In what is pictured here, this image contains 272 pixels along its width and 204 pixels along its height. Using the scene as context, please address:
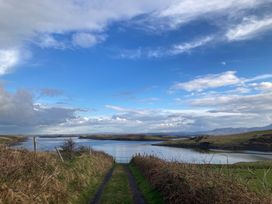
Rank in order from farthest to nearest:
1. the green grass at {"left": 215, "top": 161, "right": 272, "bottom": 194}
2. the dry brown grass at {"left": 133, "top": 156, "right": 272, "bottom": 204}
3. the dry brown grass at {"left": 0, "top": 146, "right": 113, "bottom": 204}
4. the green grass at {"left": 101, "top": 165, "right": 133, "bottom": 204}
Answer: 1. the green grass at {"left": 101, "top": 165, "right": 133, "bottom": 204}
2. the dry brown grass at {"left": 0, "top": 146, "right": 113, "bottom": 204}
3. the green grass at {"left": 215, "top": 161, "right": 272, "bottom": 194}
4. the dry brown grass at {"left": 133, "top": 156, "right": 272, "bottom": 204}

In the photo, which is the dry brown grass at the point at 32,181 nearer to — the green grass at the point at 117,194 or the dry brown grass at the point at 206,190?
the green grass at the point at 117,194

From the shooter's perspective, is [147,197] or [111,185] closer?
[147,197]

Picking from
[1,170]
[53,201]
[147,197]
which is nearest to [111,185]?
[147,197]

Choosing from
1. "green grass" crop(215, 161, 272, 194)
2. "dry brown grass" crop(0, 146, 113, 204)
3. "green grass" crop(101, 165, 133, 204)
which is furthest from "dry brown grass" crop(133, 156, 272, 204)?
"dry brown grass" crop(0, 146, 113, 204)

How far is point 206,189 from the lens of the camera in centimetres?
1346

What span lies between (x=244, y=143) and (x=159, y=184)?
96.8 m

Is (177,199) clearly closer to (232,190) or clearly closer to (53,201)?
(232,190)

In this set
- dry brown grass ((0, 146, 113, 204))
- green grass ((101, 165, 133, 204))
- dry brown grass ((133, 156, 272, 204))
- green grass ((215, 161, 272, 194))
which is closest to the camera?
dry brown grass ((133, 156, 272, 204))

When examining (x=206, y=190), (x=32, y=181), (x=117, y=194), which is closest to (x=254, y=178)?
(x=117, y=194)

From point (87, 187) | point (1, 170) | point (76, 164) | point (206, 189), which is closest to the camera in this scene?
point (206, 189)

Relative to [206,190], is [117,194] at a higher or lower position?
lower

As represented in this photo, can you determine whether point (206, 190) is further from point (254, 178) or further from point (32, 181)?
point (254, 178)

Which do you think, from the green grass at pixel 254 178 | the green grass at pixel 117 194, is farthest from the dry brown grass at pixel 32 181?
A: the green grass at pixel 254 178

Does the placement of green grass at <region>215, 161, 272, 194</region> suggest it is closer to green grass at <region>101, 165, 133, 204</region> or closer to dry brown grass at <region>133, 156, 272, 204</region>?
dry brown grass at <region>133, 156, 272, 204</region>
